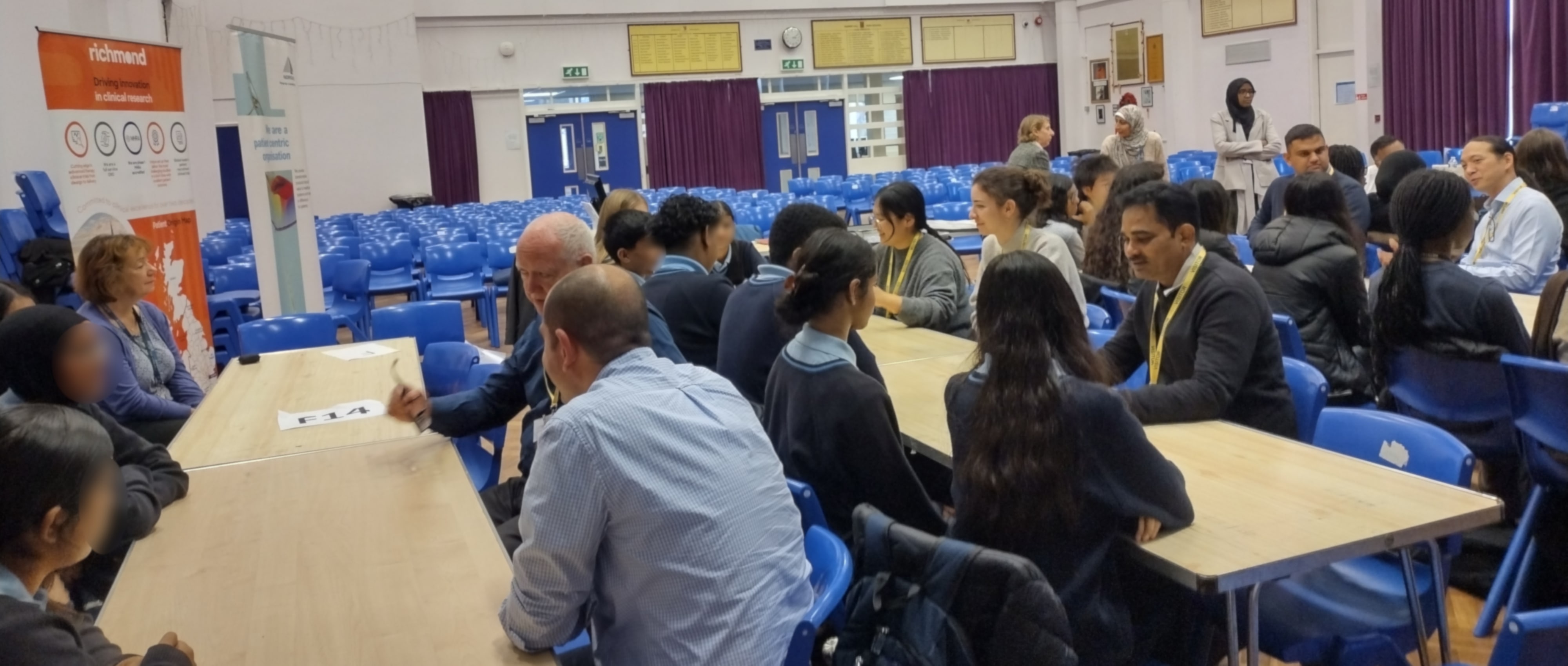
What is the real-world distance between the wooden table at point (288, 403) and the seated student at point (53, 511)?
1355 millimetres

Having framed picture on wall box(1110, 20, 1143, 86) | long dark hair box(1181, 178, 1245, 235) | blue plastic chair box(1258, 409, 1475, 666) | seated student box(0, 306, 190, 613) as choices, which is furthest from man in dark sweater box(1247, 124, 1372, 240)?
framed picture on wall box(1110, 20, 1143, 86)

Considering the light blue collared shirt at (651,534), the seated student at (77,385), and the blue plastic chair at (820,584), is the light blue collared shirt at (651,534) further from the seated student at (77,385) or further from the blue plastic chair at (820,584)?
the seated student at (77,385)

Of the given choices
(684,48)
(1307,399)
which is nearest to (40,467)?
(1307,399)

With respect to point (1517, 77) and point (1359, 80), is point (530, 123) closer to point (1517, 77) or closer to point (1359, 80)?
point (1359, 80)

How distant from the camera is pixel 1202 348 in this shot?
2904mm

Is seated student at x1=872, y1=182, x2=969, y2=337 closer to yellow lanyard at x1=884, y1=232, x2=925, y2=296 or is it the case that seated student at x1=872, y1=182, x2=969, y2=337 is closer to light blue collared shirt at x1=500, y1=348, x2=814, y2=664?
yellow lanyard at x1=884, y1=232, x2=925, y2=296

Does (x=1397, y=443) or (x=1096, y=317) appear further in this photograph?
(x=1096, y=317)

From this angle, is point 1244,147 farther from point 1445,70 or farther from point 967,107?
point 967,107

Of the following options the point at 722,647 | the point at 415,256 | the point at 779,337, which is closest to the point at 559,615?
the point at 722,647

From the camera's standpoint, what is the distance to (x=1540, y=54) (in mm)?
12570

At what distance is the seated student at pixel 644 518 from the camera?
1768 mm

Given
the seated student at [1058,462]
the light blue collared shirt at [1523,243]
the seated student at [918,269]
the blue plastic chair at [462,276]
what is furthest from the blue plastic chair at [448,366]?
the blue plastic chair at [462,276]

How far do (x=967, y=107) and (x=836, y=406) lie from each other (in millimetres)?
19363

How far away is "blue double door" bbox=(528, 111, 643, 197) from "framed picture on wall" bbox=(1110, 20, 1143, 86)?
26.8ft
